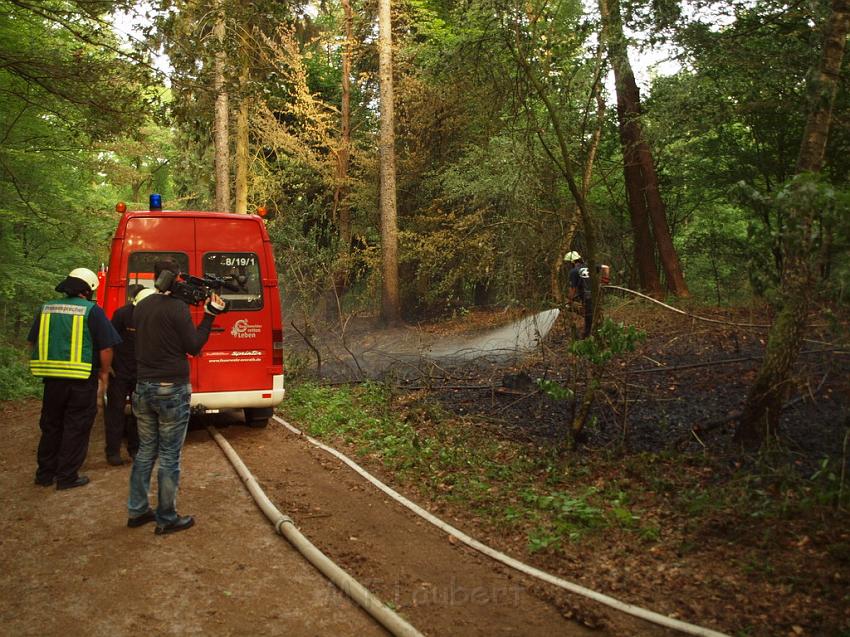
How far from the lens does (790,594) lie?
4473mm

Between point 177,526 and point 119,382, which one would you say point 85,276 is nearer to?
point 119,382

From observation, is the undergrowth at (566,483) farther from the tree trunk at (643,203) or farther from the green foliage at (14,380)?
the tree trunk at (643,203)

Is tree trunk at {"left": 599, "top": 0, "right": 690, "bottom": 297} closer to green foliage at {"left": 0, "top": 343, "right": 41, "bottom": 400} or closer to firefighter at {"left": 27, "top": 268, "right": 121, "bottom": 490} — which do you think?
firefighter at {"left": 27, "top": 268, "right": 121, "bottom": 490}

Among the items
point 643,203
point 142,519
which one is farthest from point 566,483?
point 643,203

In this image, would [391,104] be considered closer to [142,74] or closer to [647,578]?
[142,74]

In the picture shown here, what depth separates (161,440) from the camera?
5809 mm

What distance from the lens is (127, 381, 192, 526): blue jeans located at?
5723 millimetres

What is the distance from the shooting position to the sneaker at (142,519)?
5848mm

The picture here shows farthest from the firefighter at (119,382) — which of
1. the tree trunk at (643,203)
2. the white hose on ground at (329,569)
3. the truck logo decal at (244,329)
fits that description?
the tree trunk at (643,203)

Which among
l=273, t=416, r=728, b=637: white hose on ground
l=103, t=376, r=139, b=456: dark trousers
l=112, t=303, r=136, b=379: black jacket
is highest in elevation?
l=112, t=303, r=136, b=379: black jacket

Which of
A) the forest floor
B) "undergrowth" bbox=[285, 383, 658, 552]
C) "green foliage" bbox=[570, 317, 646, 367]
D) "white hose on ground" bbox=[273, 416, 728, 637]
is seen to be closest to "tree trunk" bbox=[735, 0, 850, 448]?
the forest floor

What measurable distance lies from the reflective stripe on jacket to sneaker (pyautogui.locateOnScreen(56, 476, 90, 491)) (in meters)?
1.11

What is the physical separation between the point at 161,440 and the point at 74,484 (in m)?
2.03

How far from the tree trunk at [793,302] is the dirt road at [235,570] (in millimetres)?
3432
